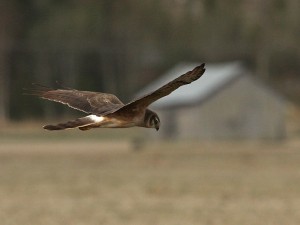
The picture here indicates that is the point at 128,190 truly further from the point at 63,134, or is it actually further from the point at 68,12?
the point at 68,12

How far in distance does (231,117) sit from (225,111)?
562 mm

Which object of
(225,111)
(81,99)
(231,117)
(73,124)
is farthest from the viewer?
(225,111)

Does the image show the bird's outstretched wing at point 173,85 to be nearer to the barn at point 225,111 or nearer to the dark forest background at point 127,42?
the barn at point 225,111

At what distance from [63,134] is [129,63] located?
2540cm

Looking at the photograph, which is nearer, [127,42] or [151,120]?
[151,120]

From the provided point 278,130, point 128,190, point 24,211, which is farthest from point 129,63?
point 24,211

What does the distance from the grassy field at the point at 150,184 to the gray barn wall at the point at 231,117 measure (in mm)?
6240

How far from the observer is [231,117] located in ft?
185

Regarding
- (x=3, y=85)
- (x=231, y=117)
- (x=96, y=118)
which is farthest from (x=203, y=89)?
(x=96, y=118)

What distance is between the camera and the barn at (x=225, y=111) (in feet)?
183

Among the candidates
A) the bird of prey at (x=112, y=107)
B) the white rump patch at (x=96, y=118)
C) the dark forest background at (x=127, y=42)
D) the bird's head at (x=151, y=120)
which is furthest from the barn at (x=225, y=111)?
the white rump patch at (x=96, y=118)

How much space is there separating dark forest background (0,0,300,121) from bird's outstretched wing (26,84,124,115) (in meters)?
67.0

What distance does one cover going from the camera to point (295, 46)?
9156 cm

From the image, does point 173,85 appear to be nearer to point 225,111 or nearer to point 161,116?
point 161,116
